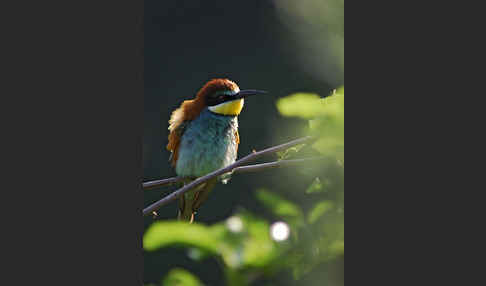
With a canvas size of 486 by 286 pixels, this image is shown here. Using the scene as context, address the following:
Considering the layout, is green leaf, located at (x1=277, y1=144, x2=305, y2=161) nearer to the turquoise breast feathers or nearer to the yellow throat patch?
the yellow throat patch

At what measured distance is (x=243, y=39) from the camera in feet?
5.61

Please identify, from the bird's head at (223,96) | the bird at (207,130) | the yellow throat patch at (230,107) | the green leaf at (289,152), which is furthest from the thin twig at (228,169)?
the yellow throat patch at (230,107)

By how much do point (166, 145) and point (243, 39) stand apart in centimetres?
46

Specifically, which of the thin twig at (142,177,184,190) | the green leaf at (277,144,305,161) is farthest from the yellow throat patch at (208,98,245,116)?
the green leaf at (277,144,305,161)

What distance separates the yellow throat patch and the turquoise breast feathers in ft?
0.13

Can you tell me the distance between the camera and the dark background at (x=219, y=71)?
145 centimetres

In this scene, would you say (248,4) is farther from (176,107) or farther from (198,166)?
(198,166)

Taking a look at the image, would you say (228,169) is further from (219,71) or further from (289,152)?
(219,71)

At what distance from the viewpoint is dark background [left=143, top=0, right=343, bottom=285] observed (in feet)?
4.75

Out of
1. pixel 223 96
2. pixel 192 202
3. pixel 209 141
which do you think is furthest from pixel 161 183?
pixel 209 141

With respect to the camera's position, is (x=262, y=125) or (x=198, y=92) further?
(x=198, y=92)

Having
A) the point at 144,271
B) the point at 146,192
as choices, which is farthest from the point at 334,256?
the point at 146,192

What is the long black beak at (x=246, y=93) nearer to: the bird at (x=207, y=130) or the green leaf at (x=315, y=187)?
the bird at (x=207, y=130)

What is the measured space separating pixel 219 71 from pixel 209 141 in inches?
21.1
